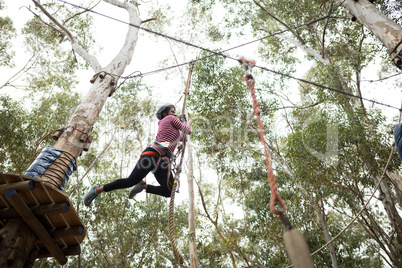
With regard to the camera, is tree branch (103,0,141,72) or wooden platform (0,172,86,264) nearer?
wooden platform (0,172,86,264)

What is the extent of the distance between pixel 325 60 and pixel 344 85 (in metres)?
1.40

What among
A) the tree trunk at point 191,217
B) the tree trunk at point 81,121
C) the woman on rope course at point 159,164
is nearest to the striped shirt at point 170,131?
the woman on rope course at point 159,164

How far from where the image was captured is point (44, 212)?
2256mm

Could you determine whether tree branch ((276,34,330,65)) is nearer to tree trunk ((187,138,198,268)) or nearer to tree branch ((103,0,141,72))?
tree trunk ((187,138,198,268))

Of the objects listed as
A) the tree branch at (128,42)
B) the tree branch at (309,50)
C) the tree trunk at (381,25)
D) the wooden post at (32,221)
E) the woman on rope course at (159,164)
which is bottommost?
the wooden post at (32,221)

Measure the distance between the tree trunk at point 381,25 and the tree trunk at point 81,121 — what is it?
309 cm

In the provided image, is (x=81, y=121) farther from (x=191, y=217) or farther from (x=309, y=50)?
(x=309, y=50)

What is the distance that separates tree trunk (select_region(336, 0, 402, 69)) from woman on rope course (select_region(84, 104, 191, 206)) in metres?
2.23

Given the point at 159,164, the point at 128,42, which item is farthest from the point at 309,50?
the point at 159,164

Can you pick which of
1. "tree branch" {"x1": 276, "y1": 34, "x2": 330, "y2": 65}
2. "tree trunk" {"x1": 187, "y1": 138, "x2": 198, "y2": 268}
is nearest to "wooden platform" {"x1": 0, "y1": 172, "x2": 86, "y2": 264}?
"tree trunk" {"x1": 187, "y1": 138, "x2": 198, "y2": 268}

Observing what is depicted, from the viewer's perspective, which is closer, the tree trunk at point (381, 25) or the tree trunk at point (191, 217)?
the tree trunk at point (381, 25)

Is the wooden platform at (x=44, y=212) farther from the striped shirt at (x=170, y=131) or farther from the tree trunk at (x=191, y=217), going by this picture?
the tree trunk at (x=191, y=217)

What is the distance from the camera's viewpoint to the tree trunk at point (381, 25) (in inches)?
115

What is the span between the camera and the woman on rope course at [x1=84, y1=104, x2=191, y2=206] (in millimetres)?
3008
